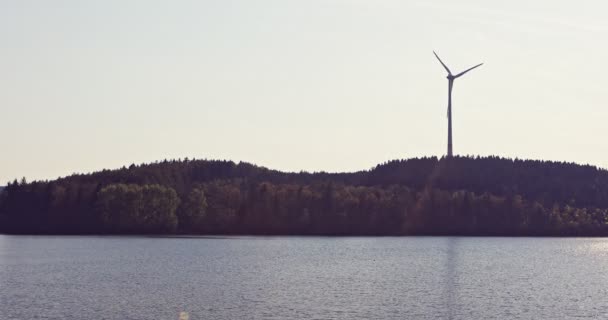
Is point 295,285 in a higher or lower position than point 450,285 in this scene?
lower

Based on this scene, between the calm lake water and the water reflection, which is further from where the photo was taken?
the water reflection

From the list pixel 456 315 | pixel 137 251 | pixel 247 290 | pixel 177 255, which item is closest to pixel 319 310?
pixel 456 315

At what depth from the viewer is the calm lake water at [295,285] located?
86.0 m

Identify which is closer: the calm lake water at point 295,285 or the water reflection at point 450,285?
the calm lake water at point 295,285

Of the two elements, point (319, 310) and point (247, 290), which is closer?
point (319, 310)

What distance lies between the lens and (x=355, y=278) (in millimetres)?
121562

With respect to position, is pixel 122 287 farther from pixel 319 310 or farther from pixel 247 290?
pixel 319 310

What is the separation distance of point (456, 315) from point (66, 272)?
6500 cm

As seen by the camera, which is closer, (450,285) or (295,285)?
(295,285)

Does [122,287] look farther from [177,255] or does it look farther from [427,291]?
[177,255]

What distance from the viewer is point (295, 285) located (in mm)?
110625

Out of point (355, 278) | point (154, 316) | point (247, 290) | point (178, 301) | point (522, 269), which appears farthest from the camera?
point (522, 269)

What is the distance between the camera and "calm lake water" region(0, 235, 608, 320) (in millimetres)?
86000

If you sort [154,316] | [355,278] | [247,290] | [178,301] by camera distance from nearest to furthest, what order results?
[154,316]
[178,301]
[247,290]
[355,278]
